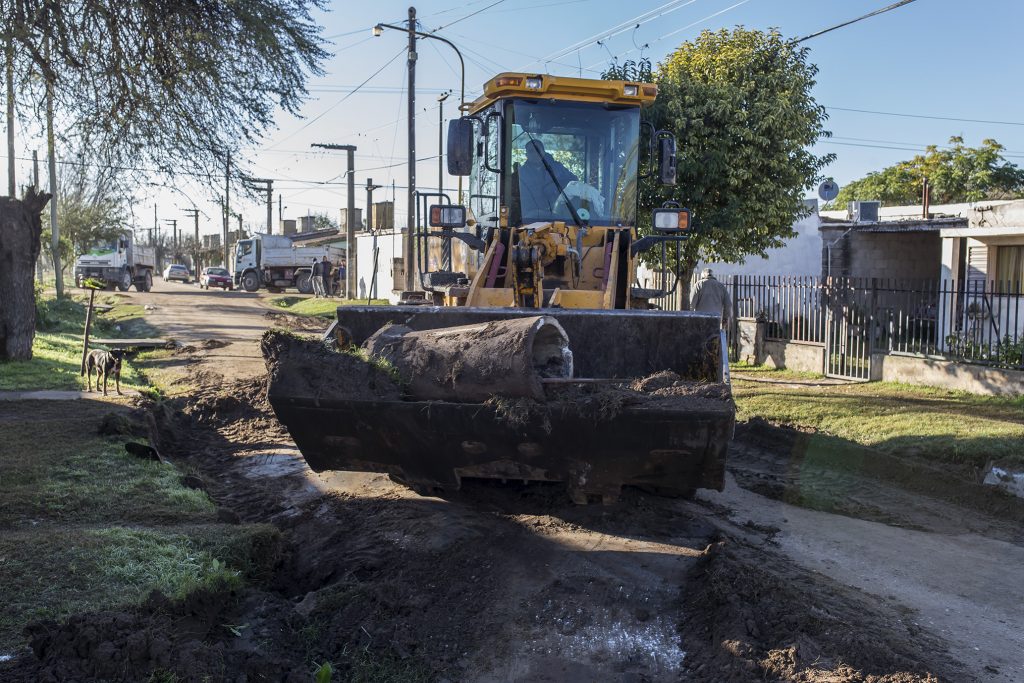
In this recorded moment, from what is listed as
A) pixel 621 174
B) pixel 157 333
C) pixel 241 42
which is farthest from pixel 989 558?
pixel 157 333

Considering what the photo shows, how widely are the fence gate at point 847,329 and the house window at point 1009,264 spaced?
4.22 metres

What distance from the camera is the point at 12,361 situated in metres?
14.7

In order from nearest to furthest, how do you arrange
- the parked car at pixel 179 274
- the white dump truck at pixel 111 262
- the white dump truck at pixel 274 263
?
the white dump truck at pixel 111 262
the white dump truck at pixel 274 263
the parked car at pixel 179 274

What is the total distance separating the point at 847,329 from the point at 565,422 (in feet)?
35.6

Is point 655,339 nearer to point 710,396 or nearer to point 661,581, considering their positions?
point 710,396

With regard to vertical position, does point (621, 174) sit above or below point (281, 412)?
above

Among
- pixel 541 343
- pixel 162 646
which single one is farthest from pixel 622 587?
pixel 162 646

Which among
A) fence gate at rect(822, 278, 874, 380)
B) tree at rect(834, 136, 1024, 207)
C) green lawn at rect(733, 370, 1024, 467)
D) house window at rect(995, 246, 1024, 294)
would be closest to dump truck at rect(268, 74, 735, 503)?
green lawn at rect(733, 370, 1024, 467)

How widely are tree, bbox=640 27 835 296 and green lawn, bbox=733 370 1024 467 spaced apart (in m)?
2.82

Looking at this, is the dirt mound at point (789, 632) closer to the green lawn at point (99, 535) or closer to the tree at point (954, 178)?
the green lawn at point (99, 535)

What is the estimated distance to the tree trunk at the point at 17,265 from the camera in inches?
570

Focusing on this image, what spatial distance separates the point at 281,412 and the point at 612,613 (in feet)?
8.19

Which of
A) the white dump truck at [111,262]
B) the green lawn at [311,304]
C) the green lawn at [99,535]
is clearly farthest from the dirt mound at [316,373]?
the white dump truck at [111,262]

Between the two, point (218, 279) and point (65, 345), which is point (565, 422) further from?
point (218, 279)
